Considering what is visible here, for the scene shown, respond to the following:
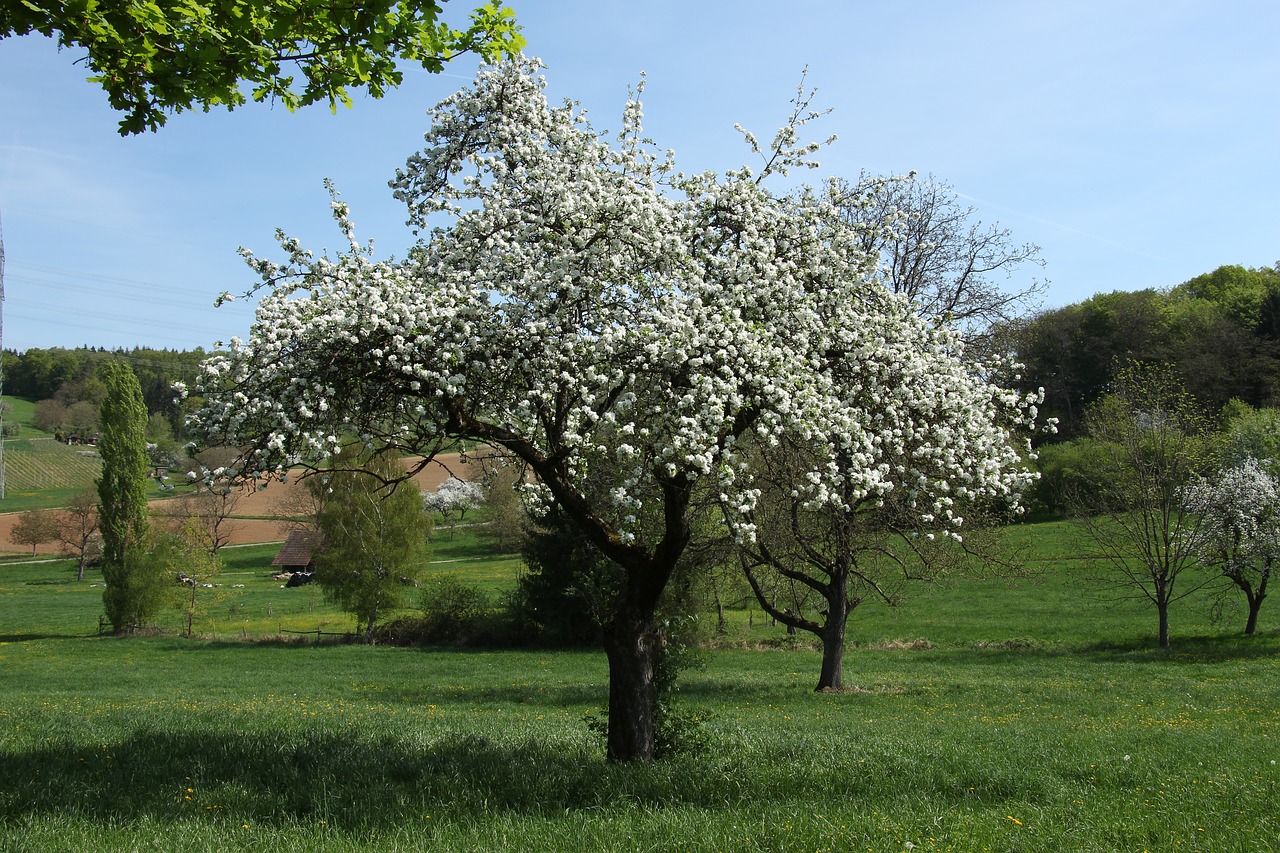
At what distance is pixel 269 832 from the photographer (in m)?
6.91

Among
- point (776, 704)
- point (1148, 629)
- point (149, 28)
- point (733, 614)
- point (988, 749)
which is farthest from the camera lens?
point (733, 614)

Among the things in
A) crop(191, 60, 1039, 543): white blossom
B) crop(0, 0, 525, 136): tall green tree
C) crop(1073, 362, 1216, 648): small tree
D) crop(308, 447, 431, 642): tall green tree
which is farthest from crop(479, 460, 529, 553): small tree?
crop(0, 0, 525, 136): tall green tree

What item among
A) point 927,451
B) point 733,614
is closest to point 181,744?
point 927,451

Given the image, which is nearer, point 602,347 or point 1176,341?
point 602,347

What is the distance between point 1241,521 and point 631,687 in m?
32.6

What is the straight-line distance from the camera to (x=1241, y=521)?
33.7m

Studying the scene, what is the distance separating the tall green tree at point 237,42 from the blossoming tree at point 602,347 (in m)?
2.22

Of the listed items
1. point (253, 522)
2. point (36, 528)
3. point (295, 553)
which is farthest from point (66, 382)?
point (295, 553)

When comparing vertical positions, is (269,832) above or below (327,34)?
below

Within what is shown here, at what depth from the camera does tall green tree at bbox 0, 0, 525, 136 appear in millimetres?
6234

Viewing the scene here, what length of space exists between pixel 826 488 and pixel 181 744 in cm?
797

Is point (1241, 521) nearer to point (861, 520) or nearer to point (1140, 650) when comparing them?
point (1140, 650)

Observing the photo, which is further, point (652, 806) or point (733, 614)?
point (733, 614)

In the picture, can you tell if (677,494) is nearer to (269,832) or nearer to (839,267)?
(839,267)
